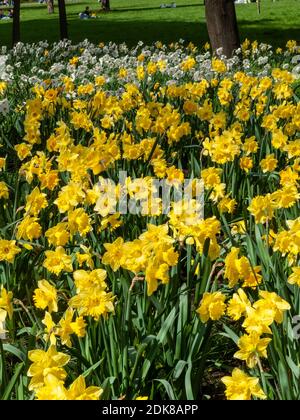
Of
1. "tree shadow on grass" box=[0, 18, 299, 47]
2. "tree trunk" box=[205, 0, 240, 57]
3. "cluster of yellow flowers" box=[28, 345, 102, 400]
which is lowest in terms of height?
"cluster of yellow flowers" box=[28, 345, 102, 400]

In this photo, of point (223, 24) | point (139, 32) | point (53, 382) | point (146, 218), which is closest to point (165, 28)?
point (139, 32)

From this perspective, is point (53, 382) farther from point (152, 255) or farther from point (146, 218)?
point (146, 218)

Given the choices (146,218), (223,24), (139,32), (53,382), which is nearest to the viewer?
(53,382)

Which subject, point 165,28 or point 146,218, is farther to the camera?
point 165,28

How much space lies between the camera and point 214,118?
14.4 feet

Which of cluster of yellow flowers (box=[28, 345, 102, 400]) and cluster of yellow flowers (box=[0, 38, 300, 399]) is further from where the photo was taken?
cluster of yellow flowers (box=[0, 38, 300, 399])

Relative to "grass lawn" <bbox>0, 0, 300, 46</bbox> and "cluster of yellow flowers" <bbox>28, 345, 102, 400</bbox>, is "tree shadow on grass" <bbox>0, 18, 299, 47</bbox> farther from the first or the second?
"cluster of yellow flowers" <bbox>28, 345, 102, 400</bbox>

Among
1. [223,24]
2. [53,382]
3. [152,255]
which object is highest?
[223,24]

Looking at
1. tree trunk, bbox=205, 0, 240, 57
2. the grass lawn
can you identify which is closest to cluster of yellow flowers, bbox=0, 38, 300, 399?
tree trunk, bbox=205, 0, 240, 57

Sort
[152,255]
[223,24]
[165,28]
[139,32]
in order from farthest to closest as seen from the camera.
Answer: [165,28] < [139,32] < [223,24] < [152,255]

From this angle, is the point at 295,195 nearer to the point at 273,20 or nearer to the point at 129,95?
the point at 129,95

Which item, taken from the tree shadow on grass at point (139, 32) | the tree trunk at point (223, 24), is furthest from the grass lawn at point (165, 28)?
the tree trunk at point (223, 24)

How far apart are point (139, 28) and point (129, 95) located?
49.8ft
